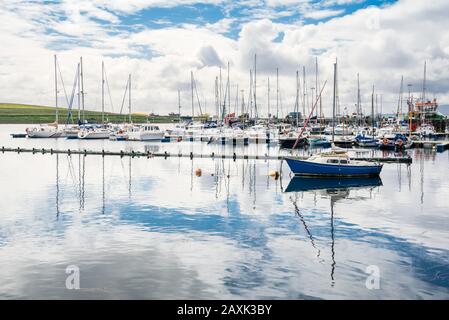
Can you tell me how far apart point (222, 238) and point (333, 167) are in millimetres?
26981

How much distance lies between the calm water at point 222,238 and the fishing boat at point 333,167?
1.95 meters

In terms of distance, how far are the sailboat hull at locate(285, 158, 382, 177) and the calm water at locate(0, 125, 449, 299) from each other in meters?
1.88

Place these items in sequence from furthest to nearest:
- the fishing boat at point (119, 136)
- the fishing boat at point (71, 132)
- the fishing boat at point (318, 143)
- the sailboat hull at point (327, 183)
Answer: the fishing boat at point (71, 132) < the fishing boat at point (119, 136) < the fishing boat at point (318, 143) < the sailboat hull at point (327, 183)

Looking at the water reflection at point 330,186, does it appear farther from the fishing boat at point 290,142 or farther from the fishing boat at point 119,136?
the fishing boat at point 119,136

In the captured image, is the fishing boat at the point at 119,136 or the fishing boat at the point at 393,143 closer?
the fishing boat at the point at 393,143

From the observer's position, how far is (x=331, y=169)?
161 feet

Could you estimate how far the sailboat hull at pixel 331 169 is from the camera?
1932 inches

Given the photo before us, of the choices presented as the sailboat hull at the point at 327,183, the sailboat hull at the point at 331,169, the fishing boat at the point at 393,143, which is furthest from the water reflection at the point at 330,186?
the fishing boat at the point at 393,143

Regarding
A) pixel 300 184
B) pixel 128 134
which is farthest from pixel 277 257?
pixel 128 134

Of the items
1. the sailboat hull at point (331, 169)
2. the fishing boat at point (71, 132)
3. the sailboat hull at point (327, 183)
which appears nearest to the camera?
the sailboat hull at point (327, 183)

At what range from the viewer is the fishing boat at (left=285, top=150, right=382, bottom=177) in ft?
161

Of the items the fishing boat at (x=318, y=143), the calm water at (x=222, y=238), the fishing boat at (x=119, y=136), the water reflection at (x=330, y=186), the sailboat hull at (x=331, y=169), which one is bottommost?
the calm water at (x=222, y=238)

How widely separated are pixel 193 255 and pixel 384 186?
28970mm

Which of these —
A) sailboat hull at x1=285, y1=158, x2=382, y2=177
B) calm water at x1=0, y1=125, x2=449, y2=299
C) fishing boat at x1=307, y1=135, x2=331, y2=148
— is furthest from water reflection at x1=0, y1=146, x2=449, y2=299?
fishing boat at x1=307, y1=135, x2=331, y2=148
